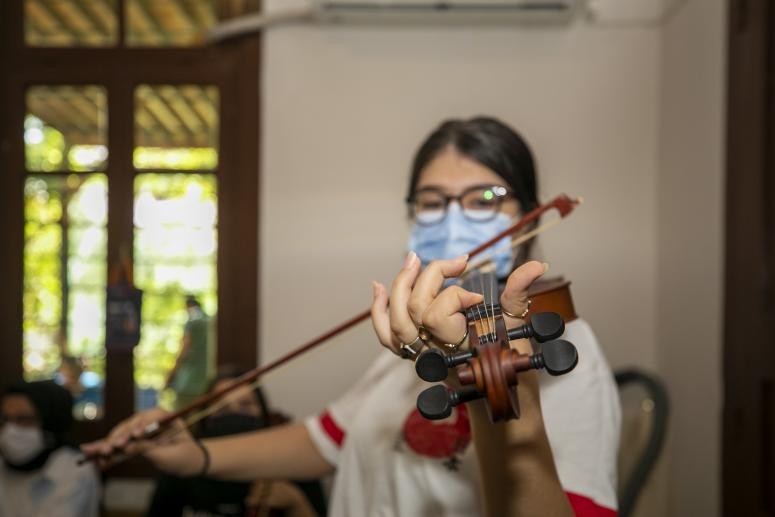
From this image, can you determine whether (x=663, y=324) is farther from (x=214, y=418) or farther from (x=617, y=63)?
(x=214, y=418)

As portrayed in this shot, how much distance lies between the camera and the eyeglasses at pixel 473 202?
2.67 ft

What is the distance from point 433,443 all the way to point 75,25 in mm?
1796

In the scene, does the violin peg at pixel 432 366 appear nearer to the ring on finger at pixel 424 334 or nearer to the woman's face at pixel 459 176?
the ring on finger at pixel 424 334

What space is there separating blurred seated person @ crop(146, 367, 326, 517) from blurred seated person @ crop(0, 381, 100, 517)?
0.17 metres

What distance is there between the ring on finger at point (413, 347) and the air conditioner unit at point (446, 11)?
1376 mm

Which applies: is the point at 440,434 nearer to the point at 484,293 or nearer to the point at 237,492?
the point at 484,293

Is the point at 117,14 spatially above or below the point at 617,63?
above

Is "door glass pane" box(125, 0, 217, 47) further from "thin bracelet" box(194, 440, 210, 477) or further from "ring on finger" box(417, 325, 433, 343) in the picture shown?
"ring on finger" box(417, 325, 433, 343)

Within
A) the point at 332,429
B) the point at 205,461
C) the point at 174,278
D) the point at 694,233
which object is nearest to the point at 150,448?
the point at 205,461

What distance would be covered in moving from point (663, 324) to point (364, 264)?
687 mm

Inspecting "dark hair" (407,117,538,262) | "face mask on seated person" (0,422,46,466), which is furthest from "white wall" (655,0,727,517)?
"face mask on seated person" (0,422,46,466)

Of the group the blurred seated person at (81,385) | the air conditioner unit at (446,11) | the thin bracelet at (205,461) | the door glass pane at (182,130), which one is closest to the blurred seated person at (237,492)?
the blurred seated person at (81,385)

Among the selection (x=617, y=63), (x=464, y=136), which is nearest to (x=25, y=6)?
(x=617, y=63)

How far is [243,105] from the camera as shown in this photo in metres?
2.14
